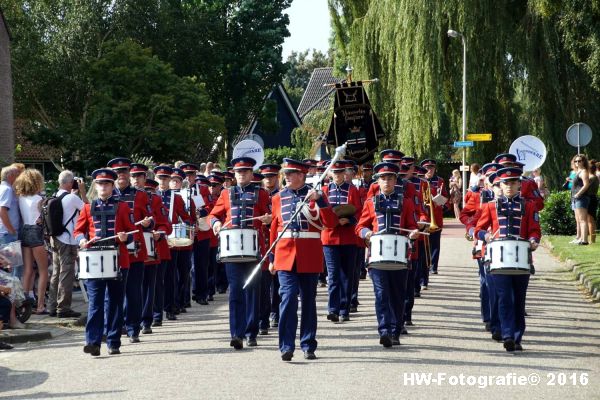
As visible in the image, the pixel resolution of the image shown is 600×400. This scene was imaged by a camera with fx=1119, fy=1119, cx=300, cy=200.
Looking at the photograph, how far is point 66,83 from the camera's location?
5400 centimetres

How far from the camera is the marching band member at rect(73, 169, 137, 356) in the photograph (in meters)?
11.6

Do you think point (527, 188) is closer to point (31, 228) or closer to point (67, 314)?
point (67, 314)

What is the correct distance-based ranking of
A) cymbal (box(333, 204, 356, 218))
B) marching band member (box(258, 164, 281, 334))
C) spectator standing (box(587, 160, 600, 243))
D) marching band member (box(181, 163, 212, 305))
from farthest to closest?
spectator standing (box(587, 160, 600, 243)) → marching band member (box(181, 163, 212, 305)) → cymbal (box(333, 204, 356, 218)) → marching band member (box(258, 164, 281, 334))

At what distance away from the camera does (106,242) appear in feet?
38.9

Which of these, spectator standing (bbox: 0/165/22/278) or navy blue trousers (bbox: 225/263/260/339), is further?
spectator standing (bbox: 0/165/22/278)

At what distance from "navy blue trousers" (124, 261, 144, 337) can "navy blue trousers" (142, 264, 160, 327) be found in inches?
36.0

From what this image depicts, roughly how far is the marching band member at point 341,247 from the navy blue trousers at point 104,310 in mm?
3275

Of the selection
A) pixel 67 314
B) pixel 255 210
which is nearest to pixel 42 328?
pixel 67 314

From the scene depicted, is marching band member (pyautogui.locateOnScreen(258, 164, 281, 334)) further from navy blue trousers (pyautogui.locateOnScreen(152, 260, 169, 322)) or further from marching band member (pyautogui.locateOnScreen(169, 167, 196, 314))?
marching band member (pyautogui.locateOnScreen(169, 167, 196, 314))

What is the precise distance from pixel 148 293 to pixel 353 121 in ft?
52.4

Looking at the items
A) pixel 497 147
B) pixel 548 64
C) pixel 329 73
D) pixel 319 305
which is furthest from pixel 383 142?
pixel 329 73

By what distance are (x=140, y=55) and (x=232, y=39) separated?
13.8 m

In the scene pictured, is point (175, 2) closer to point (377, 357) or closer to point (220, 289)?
point (220, 289)

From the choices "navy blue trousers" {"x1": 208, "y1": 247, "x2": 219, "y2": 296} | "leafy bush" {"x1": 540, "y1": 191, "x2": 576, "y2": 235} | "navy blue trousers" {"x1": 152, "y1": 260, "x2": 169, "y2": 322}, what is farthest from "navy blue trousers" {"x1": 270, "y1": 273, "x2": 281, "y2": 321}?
"leafy bush" {"x1": 540, "y1": 191, "x2": 576, "y2": 235}
